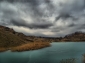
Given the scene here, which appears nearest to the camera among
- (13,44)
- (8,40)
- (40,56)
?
(40,56)

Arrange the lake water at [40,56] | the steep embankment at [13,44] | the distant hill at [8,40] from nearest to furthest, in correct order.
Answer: the lake water at [40,56] < the steep embankment at [13,44] < the distant hill at [8,40]

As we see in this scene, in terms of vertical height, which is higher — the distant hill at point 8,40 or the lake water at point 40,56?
the distant hill at point 8,40

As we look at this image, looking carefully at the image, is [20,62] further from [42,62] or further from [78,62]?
[78,62]

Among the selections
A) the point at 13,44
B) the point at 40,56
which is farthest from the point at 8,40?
the point at 40,56

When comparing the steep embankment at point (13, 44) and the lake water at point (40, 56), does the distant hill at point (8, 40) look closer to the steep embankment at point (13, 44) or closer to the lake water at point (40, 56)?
the steep embankment at point (13, 44)

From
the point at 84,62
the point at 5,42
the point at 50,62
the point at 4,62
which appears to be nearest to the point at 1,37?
the point at 5,42

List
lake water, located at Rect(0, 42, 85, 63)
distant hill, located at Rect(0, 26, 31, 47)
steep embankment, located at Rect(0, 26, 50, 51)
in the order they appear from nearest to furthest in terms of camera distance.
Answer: lake water, located at Rect(0, 42, 85, 63)
steep embankment, located at Rect(0, 26, 50, 51)
distant hill, located at Rect(0, 26, 31, 47)

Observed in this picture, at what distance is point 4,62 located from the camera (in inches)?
1011

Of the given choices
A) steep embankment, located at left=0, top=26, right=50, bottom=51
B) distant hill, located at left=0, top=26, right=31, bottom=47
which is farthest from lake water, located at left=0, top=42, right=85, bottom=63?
distant hill, located at left=0, top=26, right=31, bottom=47

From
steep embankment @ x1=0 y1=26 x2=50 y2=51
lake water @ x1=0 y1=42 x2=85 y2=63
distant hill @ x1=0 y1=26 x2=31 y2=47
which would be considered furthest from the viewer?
distant hill @ x1=0 y1=26 x2=31 y2=47

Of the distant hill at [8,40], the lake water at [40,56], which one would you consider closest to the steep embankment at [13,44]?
the distant hill at [8,40]

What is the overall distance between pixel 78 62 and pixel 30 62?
7588mm

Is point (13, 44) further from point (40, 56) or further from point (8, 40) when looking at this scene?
point (40, 56)

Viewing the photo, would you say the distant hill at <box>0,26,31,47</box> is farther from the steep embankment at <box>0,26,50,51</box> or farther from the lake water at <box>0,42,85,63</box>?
the lake water at <box>0,42,85,63</box>
